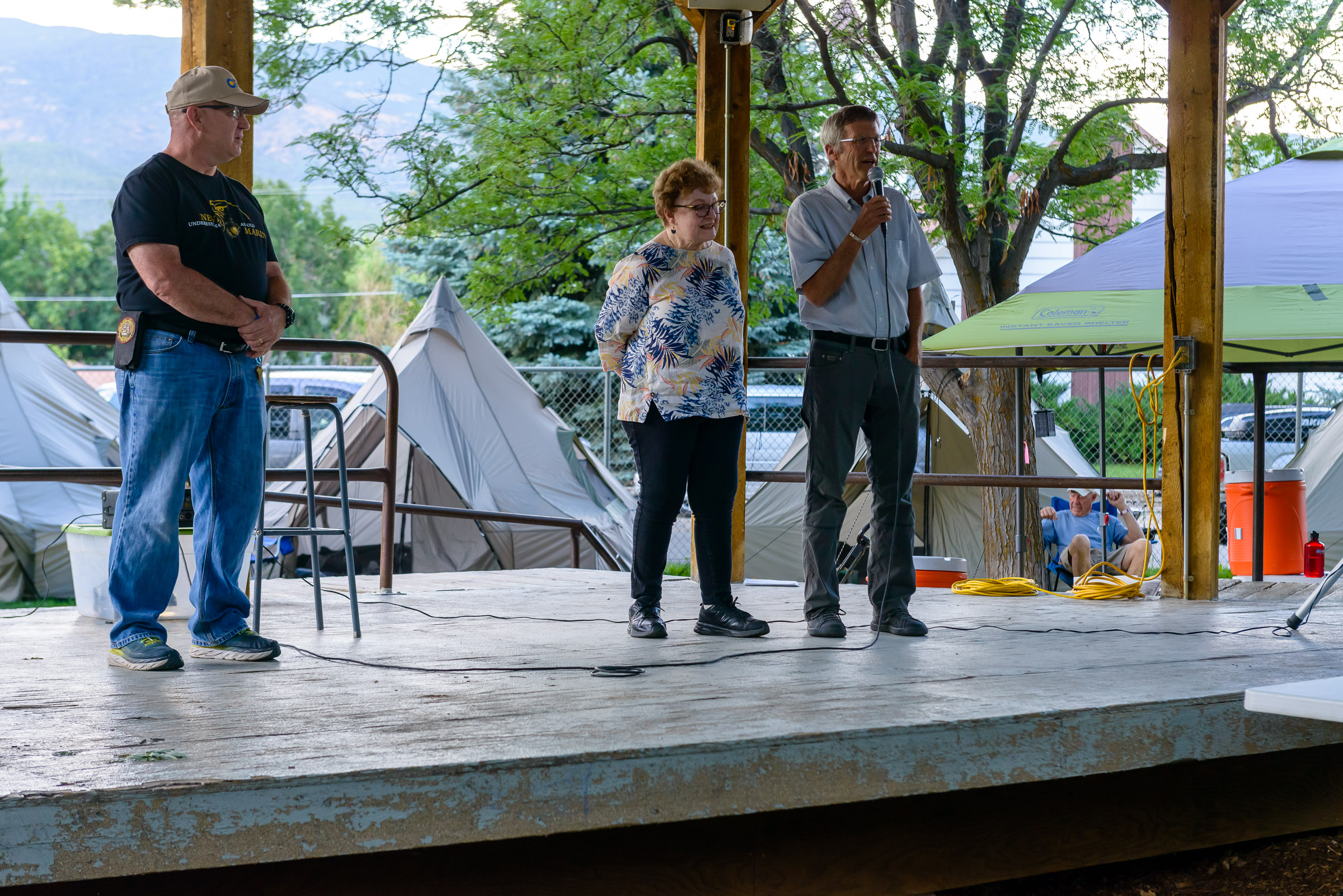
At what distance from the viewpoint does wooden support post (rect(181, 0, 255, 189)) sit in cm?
395

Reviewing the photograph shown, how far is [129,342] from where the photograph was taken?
9.05 ft

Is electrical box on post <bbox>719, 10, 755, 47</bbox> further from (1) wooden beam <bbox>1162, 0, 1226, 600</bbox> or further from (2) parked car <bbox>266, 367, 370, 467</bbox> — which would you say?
(2) parked car <bbox>266, 367, 370, 467</bbox>

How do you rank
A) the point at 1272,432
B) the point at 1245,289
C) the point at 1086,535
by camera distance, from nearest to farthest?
the point at 1245,289, the point at 1086,535, the point at 1272,432

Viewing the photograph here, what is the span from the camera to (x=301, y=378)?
17.0m

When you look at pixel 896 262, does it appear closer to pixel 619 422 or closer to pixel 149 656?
pixel 149 656

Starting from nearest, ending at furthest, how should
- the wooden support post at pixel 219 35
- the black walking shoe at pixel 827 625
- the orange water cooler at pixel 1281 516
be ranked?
the black walking shoe at pixel 827 625 < the wooden support post at pixel 219 35 < the orange water cooler at pixel 1281 516

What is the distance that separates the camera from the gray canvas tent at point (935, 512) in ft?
34.8

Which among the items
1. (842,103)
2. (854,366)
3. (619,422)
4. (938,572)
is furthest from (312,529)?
(619,422)

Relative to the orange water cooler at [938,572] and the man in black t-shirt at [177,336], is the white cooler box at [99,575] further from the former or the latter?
the orange water cooler at [938,572]

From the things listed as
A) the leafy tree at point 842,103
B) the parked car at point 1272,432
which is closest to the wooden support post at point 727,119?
the leafy tree at point 842,103

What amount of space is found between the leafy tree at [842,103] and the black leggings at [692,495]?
5016 millimetres

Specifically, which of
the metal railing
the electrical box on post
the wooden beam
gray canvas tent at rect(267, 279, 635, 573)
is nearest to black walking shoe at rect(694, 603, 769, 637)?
the metal railing

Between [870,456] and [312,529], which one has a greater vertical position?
[870,456]

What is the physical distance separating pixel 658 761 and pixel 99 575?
8.99 feet
